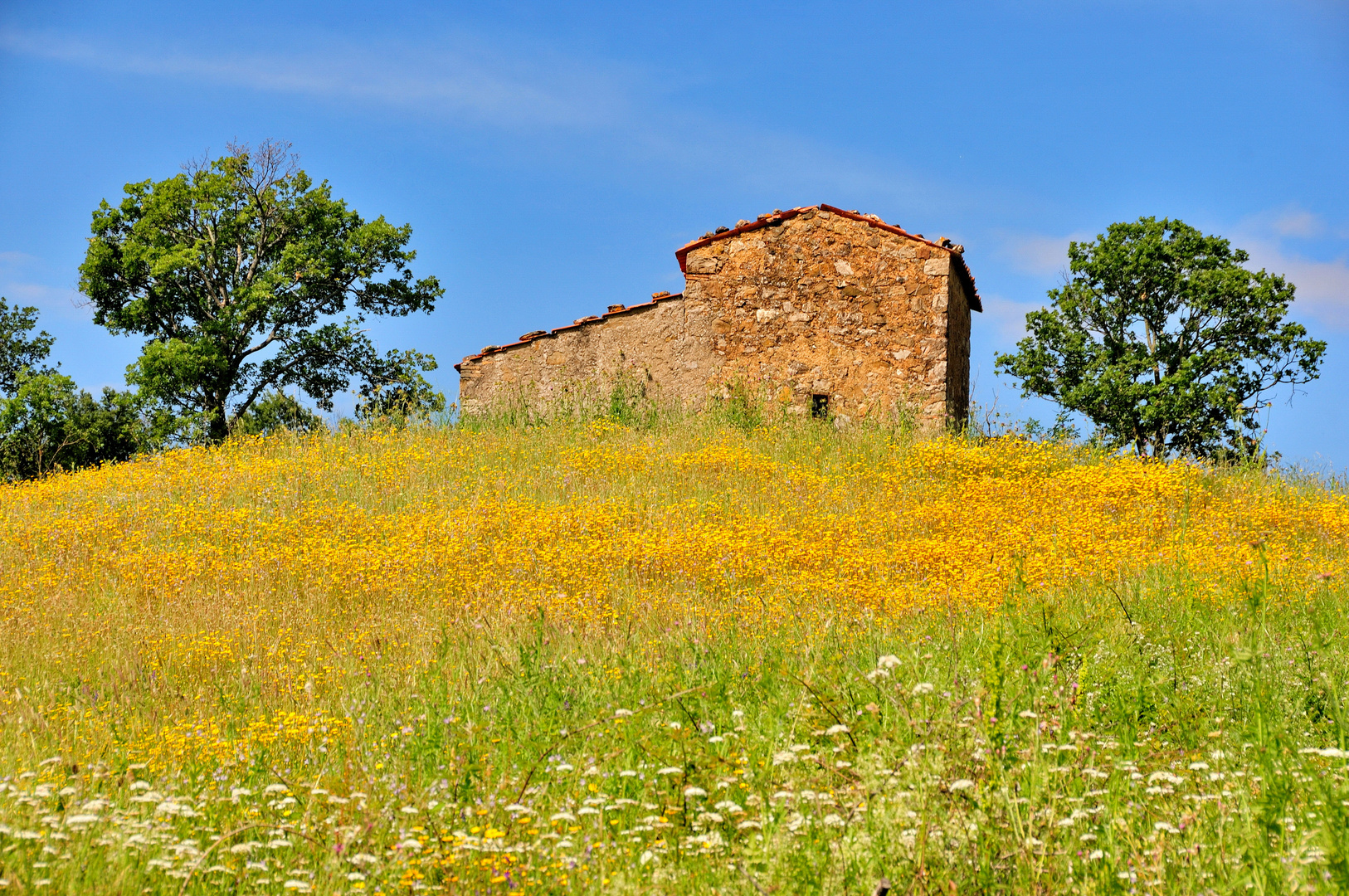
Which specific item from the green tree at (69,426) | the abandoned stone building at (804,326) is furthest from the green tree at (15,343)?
the abandoned stone building at (804,326)

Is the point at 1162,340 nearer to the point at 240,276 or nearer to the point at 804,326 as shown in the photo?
the point at 804,326

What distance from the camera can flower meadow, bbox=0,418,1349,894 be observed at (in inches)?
113

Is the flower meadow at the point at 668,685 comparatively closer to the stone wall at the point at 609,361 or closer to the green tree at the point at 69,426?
the stone wall at the point at 609,361

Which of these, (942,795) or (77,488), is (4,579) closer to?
(77,488)

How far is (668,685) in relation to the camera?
4.47 m

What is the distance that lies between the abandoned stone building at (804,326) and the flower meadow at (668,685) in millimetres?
5025

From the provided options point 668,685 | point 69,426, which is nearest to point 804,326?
point 668,685

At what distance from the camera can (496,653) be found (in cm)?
527

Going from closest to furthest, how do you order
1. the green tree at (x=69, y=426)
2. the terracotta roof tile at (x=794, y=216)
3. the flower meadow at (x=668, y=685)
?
the flower meadow at (x=668, y=685), the terracotta roof tile at (x=794, y=216), the green tree at (x=69, y=426)

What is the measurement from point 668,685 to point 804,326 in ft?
40.8

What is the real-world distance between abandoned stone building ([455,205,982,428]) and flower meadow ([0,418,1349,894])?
16.5 ft

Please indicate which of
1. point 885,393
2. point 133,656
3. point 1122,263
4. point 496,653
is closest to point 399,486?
point 133,656

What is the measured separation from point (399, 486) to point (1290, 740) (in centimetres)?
905

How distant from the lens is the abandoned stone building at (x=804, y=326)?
15.6 metres
